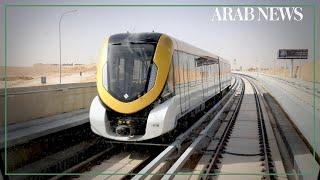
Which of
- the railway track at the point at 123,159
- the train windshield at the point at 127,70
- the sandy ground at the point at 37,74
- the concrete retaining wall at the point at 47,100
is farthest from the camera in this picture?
the concrete retaining wall at the point at 47,100

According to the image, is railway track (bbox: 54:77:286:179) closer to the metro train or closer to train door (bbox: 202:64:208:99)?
the metro train

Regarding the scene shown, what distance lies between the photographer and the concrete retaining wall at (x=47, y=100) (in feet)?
25.3

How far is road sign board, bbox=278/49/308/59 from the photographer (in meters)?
5.26

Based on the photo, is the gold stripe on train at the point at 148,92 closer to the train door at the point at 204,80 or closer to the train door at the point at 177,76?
the train door at the point at 177,76

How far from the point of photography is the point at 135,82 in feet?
24.3

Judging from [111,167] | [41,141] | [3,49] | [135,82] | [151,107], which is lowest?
[111,167]

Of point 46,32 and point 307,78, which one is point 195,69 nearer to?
point 307,78

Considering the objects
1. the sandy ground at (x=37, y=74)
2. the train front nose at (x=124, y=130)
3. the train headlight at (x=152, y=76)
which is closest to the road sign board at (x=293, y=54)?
the train headlight at (x=152, y=76)

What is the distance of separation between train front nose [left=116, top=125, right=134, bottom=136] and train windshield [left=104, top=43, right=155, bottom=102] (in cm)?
49

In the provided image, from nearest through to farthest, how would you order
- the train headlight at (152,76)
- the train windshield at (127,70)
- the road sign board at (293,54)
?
the road sign board at (293,54) → the train windshield at (127,70) → the train headlight at (152,76)

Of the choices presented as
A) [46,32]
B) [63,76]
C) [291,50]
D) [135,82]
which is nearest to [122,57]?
[135,82]

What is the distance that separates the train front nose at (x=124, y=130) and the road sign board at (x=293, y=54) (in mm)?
2987

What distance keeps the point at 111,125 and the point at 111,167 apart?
29.4 inches

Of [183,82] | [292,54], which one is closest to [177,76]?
[183,82]
